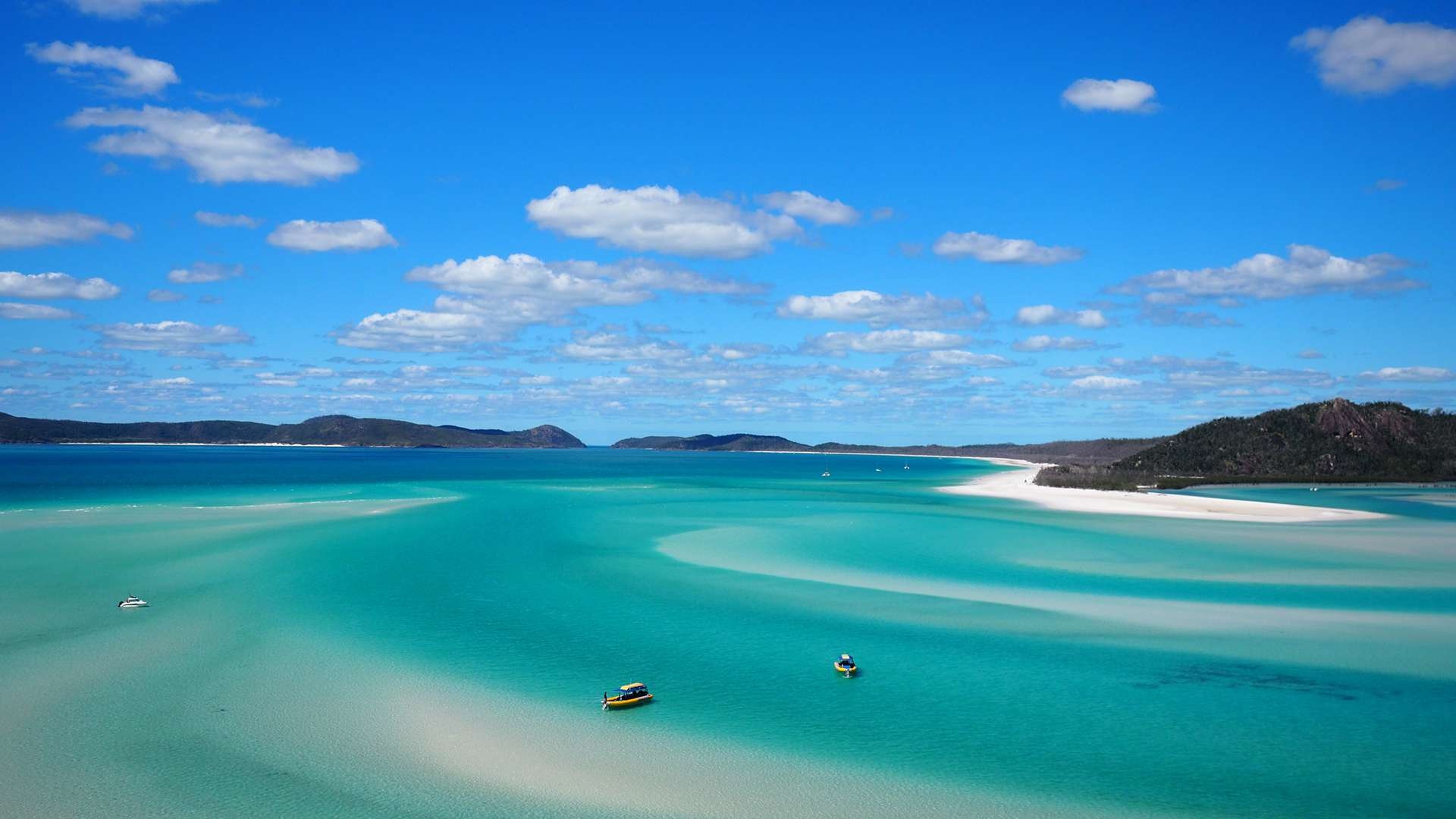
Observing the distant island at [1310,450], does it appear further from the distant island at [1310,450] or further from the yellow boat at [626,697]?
the yellow boat at [626,697]

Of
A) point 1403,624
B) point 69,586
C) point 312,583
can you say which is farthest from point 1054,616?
point 69,586

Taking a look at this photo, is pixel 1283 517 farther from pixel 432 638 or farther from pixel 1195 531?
pixel 432 638

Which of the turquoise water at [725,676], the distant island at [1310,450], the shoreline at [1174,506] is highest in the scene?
the distant island at [1310,450]

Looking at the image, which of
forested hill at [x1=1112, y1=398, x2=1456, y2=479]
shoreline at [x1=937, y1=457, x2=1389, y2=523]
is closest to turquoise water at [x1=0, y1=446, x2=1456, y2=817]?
shoreline at [x1=937, y1=457, x2=1389, y2=523]

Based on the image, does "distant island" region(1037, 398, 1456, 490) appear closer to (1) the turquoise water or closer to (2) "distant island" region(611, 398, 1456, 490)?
(2) "distant island" region(611, 398, 1456, 490)

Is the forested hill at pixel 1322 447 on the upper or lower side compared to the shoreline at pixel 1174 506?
upper

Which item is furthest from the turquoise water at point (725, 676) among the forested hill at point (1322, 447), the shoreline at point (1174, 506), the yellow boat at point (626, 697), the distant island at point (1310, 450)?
Result: the forested hill at point (1322, 447)
